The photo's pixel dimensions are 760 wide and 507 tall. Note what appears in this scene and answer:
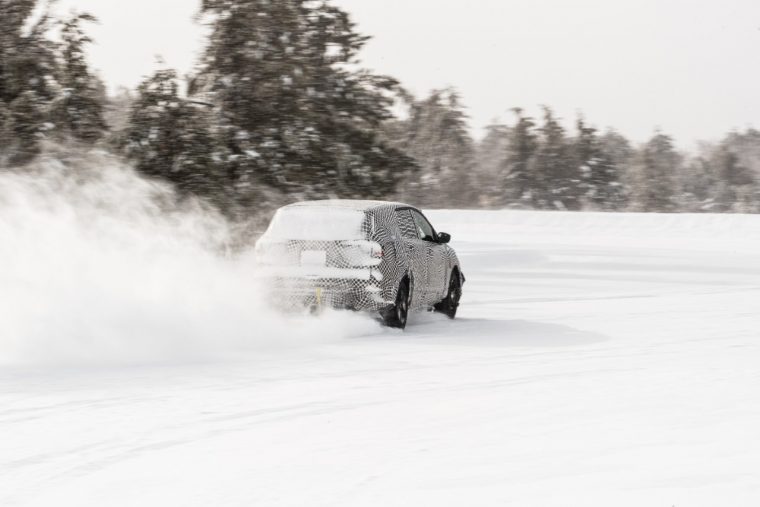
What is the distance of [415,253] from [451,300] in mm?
1952

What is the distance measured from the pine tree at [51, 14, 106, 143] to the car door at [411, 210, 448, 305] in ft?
38.0

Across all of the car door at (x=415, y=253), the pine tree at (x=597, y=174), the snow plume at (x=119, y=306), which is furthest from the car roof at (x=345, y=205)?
the pine tree at (x=597, y=174)

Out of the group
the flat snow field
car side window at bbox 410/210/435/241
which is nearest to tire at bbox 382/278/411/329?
the flat snow field

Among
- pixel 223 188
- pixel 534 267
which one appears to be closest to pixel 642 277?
pixel 534 267

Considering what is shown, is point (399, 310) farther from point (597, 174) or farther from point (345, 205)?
point (597, 174)

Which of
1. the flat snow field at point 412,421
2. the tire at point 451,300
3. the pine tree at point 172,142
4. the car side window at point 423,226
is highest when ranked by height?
the pine tree at point 172,142

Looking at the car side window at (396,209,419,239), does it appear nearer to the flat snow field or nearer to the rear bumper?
the flat snow field

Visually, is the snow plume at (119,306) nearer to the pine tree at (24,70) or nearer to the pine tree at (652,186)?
the pine tree at (24,70)

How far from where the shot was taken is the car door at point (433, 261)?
50.3 ft

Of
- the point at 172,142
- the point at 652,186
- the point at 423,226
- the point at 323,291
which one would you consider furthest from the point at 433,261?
the point at 652,186

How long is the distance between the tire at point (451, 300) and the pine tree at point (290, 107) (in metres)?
10.0

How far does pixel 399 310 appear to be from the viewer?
14047mm

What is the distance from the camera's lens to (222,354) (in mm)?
11664

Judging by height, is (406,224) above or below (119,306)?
above
